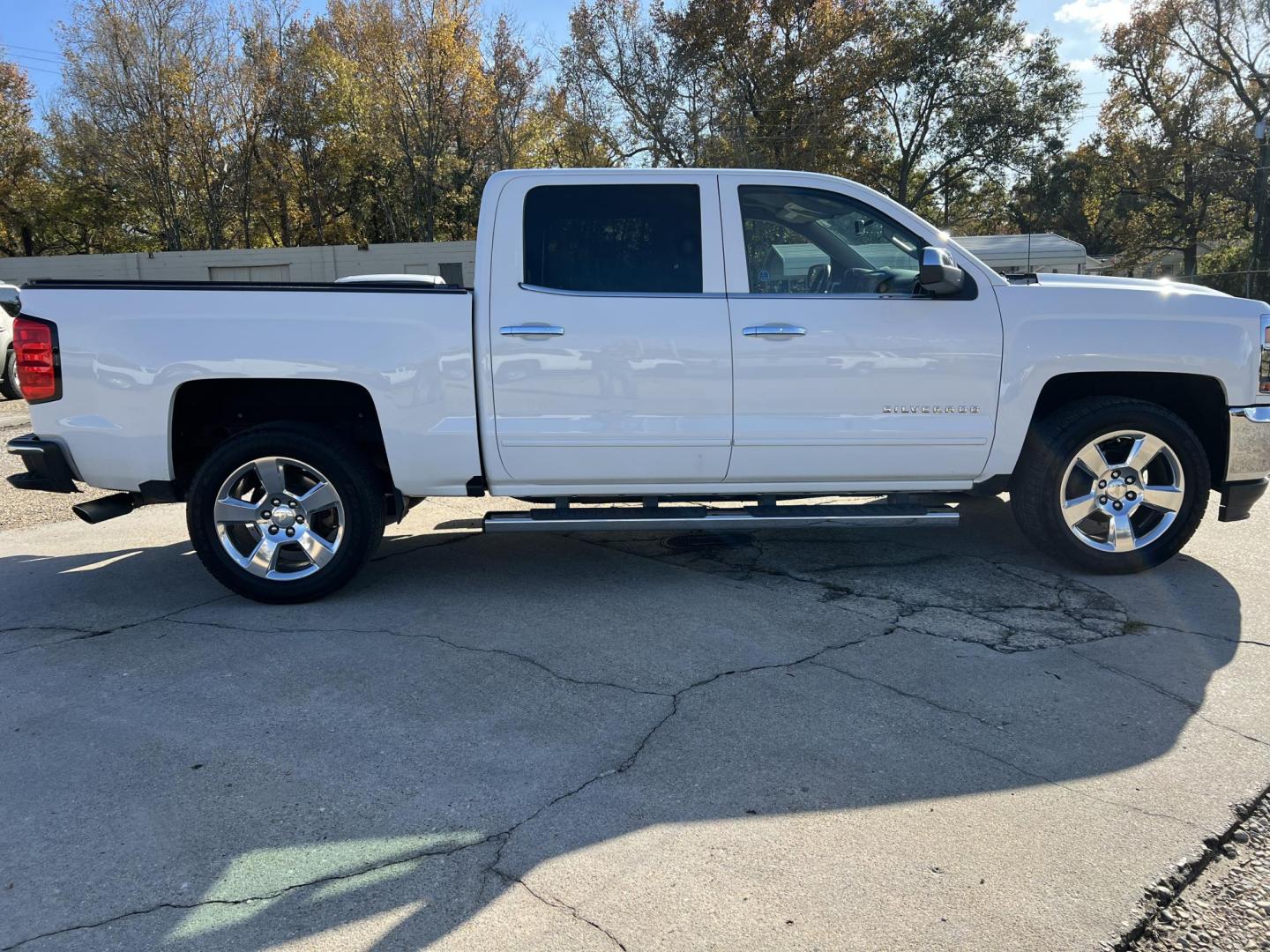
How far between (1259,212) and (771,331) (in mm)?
33116

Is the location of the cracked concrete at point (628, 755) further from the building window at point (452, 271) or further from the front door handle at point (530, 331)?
the building window at point (452, 271)

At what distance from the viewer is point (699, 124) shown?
2856 centimetres

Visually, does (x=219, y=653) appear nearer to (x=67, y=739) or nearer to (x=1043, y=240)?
(x=67, y=739)

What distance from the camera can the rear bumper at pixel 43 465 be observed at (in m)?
4.42

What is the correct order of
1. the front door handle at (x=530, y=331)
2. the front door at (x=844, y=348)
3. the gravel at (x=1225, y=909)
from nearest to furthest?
the gravel at (x=1225, y=909)
the front door handle at (x=530, y=331)
the front door at (x=844, y=348)

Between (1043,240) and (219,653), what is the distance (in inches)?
954

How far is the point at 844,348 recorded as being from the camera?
454 centimetres

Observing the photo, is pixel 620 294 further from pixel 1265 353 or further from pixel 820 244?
pixel 1265 353

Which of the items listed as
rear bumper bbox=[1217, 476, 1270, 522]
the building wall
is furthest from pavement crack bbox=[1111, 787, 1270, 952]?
the building wall

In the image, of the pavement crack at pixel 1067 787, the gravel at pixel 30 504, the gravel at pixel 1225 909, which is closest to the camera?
the gravel at pixel 1225 909

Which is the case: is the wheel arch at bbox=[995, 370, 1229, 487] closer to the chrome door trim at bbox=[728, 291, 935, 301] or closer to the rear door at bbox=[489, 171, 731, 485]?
the chrome door trim at bbox=[728, 291, 935, 301]

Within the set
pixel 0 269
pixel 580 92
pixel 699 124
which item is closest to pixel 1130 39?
pixel 699 124

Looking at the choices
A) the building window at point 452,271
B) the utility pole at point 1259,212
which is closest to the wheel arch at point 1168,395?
the building window at point 452,271

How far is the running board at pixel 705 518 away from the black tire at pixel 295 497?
62 cm
